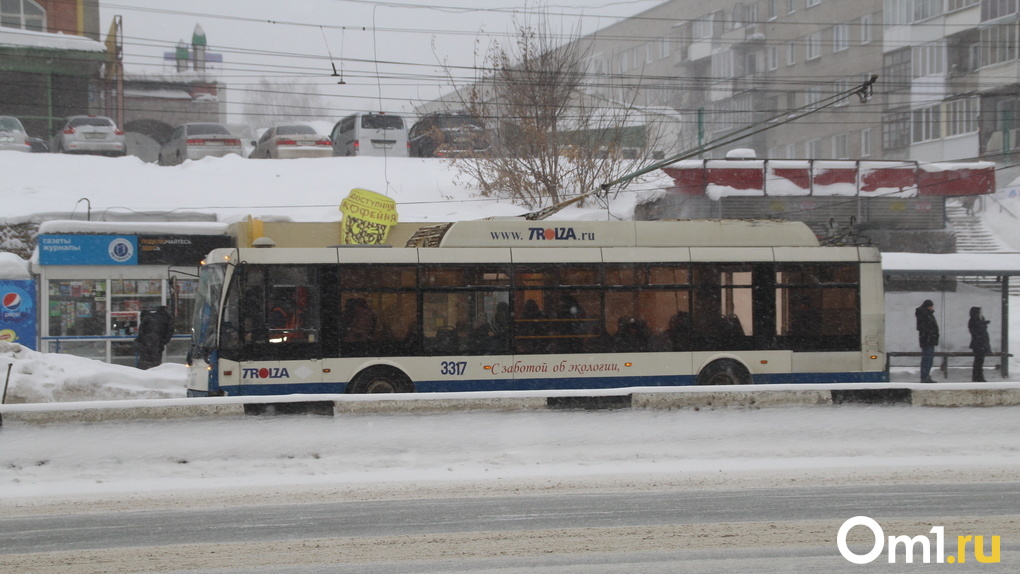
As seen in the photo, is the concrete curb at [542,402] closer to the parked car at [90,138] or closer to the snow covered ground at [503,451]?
the snow covered ground at [503,451]

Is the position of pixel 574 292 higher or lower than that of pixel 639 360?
higher

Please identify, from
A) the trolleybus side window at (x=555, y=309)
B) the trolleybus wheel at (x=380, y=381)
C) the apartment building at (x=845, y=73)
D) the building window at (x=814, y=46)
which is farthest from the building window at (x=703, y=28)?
the trolleybus wheel at (x=380, y=381)

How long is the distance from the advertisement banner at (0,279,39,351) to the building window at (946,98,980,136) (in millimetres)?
41534

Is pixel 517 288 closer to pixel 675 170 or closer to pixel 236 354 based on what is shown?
pixel 236 354

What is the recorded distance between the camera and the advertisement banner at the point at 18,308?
1930 cm

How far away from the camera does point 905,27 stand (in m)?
46.9

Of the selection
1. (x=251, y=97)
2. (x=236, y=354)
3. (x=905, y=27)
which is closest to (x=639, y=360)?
(x=236, y=354)

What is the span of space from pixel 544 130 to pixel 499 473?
839 inches

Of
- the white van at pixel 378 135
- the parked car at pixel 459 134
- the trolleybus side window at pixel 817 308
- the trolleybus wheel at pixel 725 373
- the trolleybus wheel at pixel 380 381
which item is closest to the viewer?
the trolleybus wheel at pixel 380 381

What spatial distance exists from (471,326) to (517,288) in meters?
0.92

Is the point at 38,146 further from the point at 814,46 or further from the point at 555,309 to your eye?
the point at 814,46
